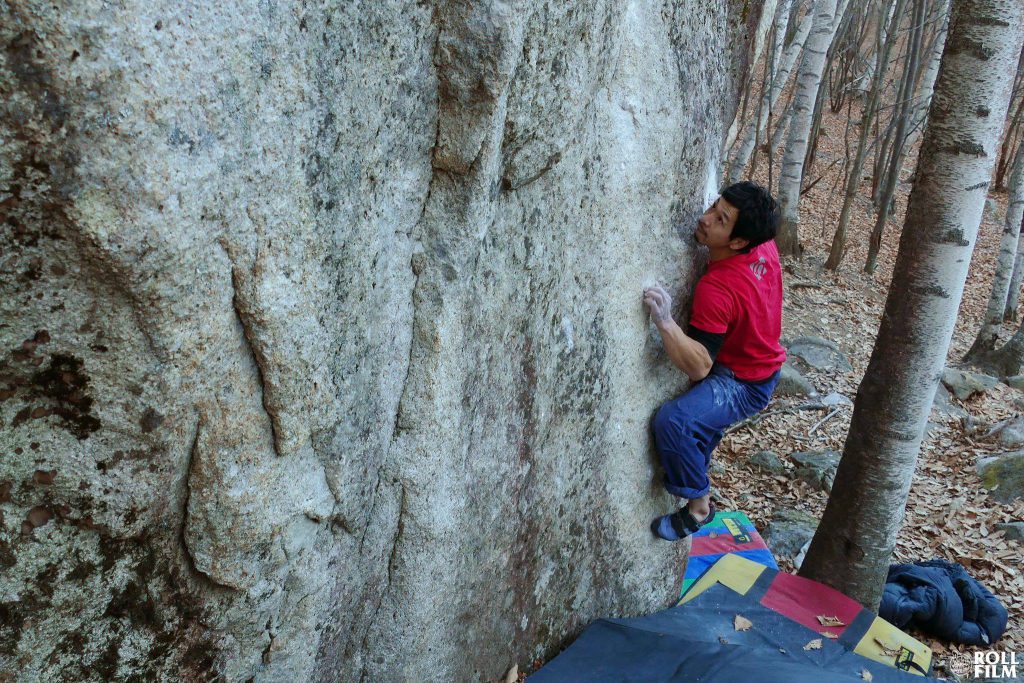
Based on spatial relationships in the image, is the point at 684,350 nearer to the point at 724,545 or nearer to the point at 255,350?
the point at 724,545

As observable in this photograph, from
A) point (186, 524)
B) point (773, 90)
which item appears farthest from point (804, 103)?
point (186, 524)

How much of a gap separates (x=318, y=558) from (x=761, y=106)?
999 centimetres

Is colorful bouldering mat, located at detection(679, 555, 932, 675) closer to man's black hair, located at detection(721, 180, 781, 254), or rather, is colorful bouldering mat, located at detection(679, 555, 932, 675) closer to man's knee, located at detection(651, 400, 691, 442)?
man's knee, located at detection(651, 400, 691, 442)

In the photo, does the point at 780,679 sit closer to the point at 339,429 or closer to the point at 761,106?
the point at 339,429

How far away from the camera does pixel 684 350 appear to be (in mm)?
4109

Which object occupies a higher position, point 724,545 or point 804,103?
point 804,103

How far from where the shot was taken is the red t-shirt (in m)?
4.21

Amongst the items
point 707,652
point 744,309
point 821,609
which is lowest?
point 821,609

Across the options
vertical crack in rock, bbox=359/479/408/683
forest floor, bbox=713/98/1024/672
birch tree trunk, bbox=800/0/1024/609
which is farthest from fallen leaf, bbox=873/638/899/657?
vertical crack in rock, bbox=359/479/408/683

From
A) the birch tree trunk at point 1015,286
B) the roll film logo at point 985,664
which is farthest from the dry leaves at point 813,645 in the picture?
the birch tree trunk at point 1015,286

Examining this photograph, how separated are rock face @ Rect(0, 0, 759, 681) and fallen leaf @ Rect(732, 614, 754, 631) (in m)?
1.25

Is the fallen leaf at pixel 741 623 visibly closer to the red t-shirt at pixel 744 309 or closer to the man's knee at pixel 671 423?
the man's knee at pixel 671 423

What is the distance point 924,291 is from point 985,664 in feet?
8.90

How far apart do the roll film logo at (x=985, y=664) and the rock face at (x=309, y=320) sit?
3.19m
